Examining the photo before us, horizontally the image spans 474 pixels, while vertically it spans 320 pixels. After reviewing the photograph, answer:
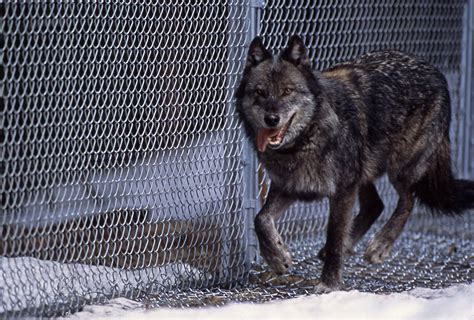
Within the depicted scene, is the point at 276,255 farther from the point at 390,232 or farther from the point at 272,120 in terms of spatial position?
the point at 390,232

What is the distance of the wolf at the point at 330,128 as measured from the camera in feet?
18.2

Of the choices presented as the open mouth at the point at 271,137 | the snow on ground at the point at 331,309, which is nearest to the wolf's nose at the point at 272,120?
the open mouth at the point at 271,137

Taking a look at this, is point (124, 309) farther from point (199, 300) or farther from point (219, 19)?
point (219, 19)

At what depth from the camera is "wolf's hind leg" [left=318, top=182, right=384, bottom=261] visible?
655cm

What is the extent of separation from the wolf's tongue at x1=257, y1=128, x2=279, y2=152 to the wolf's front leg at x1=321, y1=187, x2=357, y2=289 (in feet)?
1.90

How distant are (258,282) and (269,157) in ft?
3.06

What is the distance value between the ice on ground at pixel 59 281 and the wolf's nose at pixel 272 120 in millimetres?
1133

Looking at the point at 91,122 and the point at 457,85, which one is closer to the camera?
the point at 91,122

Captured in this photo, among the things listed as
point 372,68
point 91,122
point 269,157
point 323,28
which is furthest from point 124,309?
point 323,28

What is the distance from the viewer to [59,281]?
4.83m

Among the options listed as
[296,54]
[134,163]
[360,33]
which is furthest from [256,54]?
[360,33]

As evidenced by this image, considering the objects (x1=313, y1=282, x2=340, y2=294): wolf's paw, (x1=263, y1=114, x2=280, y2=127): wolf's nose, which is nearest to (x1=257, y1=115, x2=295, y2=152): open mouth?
(x1=263, y1=114, x2=280, y2=127): wolf's nose

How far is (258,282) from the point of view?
6.07m

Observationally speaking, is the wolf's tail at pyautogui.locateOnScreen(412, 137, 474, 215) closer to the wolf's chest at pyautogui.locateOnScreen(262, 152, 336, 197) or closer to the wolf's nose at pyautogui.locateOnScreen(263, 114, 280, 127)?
the wolf's chest at pyautogui.locateOnScreen(262, 152, 336, 197)
